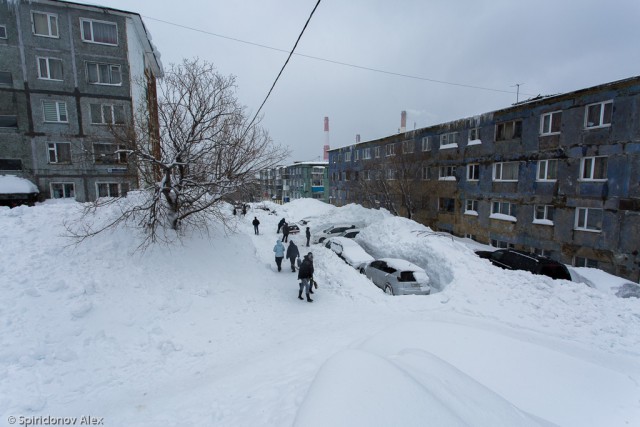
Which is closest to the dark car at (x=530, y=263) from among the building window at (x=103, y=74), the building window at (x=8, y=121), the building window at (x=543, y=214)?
the building window at (x=543, y=214)

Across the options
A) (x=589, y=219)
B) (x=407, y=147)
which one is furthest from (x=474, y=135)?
(x=589, y=219)

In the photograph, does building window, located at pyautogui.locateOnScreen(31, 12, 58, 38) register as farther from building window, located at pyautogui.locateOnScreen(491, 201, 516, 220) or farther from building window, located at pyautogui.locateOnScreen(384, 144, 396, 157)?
building window, located at pyautogui.locateOnScreen(491, 201, 516, 220)

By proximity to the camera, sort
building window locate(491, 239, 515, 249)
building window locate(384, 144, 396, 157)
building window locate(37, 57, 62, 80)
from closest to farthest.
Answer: building window locate(491, 239, 515, 249)
building window locate(37, 57, 62, 80)
building window locate(384, 144, 396, 157)

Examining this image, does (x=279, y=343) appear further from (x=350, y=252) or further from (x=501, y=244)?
(x=501, y=244)

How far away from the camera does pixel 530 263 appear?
463 inches

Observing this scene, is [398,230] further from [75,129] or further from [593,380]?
[75,129]

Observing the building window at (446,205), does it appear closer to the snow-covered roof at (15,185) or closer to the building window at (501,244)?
the building window at (501,244)

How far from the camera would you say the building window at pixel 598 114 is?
14.5m

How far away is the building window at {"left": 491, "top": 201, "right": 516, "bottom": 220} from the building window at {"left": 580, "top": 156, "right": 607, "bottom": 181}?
14.2 ft

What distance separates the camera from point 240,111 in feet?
41.0

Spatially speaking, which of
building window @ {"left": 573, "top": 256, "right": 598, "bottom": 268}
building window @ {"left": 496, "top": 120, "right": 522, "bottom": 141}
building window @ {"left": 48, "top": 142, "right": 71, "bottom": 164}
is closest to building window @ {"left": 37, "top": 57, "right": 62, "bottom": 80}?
building window @ {"left": 48, "top": 142, "right": 71, "bottom": 164}

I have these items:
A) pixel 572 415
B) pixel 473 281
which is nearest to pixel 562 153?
pixel 473 281

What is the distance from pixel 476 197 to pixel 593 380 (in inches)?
747

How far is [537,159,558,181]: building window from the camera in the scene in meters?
17.0
